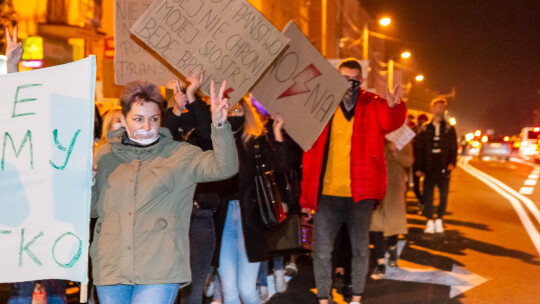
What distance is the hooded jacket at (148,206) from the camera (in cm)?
358

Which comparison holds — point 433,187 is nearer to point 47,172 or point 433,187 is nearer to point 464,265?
point 464,265

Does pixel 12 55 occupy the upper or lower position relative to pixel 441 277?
upper

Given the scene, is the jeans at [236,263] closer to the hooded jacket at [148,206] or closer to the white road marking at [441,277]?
the hooded jacket at [148,206]

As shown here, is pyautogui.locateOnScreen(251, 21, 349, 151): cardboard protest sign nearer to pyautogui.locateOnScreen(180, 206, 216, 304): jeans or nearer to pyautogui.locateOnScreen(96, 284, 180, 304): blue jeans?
pyautogui.locateOnScreen(180, 206, 216, 304): jeans

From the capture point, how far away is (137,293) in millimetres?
3611

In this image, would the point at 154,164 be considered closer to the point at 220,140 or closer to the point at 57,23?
the point at 220,140

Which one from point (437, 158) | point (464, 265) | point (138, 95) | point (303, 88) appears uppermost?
point (303, 88)

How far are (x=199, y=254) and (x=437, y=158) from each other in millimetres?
6773

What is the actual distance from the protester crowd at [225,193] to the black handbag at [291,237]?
0.8 inches

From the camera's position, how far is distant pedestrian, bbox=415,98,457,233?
10.9 meters

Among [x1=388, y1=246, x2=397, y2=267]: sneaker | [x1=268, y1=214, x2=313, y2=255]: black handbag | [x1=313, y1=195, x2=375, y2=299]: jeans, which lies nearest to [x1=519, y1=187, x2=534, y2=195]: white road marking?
[x1=388, y1=246, x2=397, y2=267]: sneaker

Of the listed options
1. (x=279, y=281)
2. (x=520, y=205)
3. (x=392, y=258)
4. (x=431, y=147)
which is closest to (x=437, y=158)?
(x=431, y=147)

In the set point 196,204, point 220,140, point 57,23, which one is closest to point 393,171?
point 196,204

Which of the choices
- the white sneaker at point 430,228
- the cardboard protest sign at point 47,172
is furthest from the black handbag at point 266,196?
the white sneaker at point 430,228
